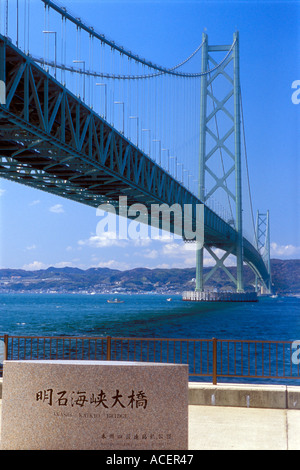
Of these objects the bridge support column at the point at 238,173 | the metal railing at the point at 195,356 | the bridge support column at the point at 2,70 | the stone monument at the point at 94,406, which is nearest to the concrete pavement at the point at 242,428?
the metal railing at the point at 195,356

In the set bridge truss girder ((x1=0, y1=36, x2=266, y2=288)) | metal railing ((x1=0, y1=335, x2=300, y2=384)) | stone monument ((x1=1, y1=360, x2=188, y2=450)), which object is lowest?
metal railing ((x1=0, y1=335, x2=300, y2=384))

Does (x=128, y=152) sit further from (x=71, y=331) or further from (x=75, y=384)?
(x=75, y=384)

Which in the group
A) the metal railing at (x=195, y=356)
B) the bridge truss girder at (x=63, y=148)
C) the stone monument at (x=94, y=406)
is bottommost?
the metal railing at (x=195, y=356)

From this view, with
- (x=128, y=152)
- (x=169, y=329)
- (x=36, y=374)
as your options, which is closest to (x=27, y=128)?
(x=128, y=152)

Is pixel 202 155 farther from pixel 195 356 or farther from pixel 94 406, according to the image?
pixel 94 406

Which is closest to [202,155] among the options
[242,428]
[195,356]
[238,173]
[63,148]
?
[238,173]

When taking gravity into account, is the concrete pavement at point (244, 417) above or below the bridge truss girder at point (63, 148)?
below

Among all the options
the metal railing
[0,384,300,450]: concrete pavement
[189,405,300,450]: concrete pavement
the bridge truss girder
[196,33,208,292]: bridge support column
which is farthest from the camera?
[196,33,208,292]: bridge support column

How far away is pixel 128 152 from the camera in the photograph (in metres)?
31.8

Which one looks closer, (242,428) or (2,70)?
(242,428)

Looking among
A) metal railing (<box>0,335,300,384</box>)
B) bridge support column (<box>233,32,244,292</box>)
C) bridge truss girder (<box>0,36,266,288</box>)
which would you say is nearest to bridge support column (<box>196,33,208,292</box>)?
bridge support column (<box>233,32,244,292</box>)

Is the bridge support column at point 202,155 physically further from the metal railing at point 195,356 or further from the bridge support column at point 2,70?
the bridge support column at point 2,70

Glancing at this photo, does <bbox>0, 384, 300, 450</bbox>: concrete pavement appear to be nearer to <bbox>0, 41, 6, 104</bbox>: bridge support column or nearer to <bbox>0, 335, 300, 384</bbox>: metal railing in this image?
<bbox>0, 335, 300, 384</bbox>: metal railing
